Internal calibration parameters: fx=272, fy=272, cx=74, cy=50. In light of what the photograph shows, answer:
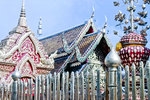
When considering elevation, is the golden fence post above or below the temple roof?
below

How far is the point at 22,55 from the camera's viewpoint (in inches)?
367

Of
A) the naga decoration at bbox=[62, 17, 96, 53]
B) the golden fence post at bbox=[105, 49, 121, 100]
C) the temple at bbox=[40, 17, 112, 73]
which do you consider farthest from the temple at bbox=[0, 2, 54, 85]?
the golden fence post at bbox=[105, 49, 121, 100]

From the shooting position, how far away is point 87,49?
11.0 metres

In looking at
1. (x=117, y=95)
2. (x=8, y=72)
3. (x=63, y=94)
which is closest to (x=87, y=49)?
(x=8, y=72)

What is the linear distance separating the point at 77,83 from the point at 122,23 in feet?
12.1

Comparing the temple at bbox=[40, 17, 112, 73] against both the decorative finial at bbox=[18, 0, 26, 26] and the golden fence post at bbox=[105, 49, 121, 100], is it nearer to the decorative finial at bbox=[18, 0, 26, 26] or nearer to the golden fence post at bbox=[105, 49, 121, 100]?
the decorative finial at bbox=[18, 0, 26, 26]

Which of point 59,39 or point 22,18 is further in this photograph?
point 59,39

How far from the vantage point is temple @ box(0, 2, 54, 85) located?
28.8 feet

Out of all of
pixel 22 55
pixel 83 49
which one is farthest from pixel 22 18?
pixel 83 49

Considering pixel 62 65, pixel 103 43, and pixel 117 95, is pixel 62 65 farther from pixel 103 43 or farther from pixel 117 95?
pixel 117 95

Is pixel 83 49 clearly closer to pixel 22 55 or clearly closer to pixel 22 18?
pixel 22 18

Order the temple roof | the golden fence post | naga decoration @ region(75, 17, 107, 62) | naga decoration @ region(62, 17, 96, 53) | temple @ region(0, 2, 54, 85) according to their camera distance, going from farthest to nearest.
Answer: the temple roof → naga decoration @ region(62, 17, 96, 53) → naga decoration @ region(75, 17, 107, 62) → temple @ region(0, 2, 54, 85) → the golden fence post

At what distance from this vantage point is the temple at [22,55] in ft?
28.8

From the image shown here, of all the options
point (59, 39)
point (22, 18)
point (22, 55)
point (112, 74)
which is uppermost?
point (22, 18)
